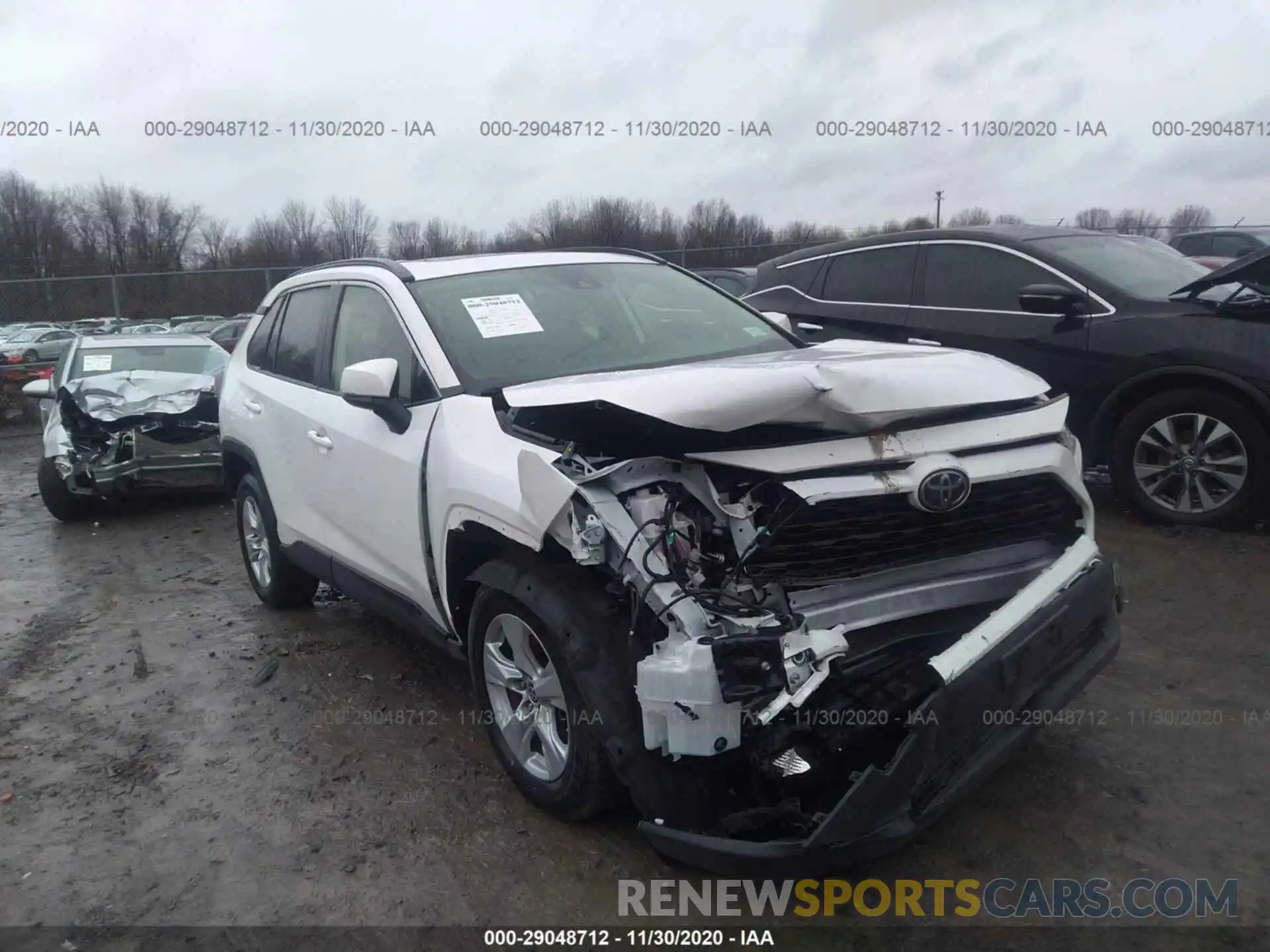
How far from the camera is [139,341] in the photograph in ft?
31.6

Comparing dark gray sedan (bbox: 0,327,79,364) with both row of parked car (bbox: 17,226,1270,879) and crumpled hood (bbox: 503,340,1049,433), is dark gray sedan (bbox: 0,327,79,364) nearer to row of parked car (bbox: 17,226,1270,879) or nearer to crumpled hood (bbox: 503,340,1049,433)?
row of parked car (bbox: 17,226,1270,879)

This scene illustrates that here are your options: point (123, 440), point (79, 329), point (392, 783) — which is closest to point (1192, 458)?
point (392, 783)

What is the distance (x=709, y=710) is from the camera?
8.00 ft

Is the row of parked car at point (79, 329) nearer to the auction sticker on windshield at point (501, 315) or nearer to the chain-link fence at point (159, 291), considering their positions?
the chain-link fence at point (159, 291)

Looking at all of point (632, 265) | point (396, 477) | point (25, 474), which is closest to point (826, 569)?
point (396, 477)

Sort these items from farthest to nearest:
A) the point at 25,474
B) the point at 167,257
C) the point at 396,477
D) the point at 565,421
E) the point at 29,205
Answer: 1. the point at 29,205
2. the point at 167,257
3. the point at 25,474
4. the point at 396,477
5. the point at 565,421

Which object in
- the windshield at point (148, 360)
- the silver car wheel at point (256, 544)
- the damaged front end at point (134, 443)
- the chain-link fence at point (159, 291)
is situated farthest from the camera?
the chain-link fence at point (159, 291)

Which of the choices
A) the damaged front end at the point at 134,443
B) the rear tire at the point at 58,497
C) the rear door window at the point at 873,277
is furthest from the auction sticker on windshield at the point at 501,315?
the rear tire at the point at 58,497

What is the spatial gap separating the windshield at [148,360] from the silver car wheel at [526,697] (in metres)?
6.89

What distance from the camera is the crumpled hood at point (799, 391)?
2.64m

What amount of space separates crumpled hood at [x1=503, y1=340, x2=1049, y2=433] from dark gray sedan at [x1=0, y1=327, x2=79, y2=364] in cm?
1535

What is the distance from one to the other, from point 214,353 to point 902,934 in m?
8.84

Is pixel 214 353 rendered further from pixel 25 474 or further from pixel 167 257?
pixel 167 257

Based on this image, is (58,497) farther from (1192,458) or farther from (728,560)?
(1192,458)
